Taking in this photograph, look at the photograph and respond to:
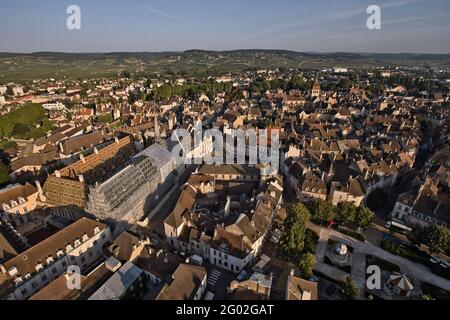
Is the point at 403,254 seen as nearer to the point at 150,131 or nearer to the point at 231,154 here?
the point at 231,154

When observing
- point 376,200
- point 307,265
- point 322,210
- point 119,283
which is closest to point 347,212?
point 322,210

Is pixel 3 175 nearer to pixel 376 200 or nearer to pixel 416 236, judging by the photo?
pixel 376 200

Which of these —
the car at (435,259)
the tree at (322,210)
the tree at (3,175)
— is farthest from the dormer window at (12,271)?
the car at (435,259)

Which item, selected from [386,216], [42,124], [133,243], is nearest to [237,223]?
[133,243]

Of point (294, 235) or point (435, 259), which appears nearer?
point (294, 235)

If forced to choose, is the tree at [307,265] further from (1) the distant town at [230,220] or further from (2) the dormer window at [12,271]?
(2) the dormer window at [12,271]
